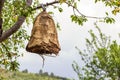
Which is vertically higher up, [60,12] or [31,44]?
[60,12]

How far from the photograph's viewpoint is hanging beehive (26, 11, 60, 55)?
7.16 meters

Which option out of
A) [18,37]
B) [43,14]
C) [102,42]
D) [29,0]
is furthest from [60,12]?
[102,42]

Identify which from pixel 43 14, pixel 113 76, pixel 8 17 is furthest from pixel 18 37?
pixel 113 76

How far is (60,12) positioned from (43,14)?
277cm

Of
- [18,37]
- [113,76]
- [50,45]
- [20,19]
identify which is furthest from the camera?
[113,76]

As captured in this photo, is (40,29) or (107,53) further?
(107,53)

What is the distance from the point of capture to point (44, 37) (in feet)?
23.7

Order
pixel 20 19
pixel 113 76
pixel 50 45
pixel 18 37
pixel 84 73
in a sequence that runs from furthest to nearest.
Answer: pixel 84 73 → pixel 113 76 → pixel 18 37 → pixel 20 19 → pixel 50 45

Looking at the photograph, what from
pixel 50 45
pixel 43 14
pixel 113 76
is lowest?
pixel 113 76

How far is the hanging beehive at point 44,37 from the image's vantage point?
7.16 meters

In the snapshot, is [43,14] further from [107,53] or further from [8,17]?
[107,53]

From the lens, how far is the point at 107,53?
969 inches

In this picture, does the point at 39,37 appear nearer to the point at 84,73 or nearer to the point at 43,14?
the point at 43,14

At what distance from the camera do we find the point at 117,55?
23.9 m
